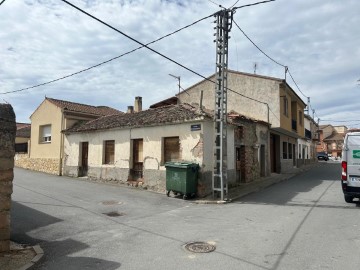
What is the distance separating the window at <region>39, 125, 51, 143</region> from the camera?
22031mm

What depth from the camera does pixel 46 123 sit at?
22.0m

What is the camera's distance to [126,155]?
16094mm

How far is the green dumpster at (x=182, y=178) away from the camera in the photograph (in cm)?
1228

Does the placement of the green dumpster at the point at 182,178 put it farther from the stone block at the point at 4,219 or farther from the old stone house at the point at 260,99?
the stone block at the point at 4,219

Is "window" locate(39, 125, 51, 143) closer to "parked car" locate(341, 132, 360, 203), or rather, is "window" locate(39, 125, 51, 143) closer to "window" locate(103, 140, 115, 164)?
"window" locate(103, 140, 115, 164)

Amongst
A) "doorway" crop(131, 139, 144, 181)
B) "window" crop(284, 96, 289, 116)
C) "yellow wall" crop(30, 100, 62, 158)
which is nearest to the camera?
"doorway" crop(131, 139, 144, 181)

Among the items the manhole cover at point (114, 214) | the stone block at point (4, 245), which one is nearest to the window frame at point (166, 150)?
the manhole cover at point (114, 214)

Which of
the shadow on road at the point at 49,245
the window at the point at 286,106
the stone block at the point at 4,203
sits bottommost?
the shadow on road at the point at 49,245

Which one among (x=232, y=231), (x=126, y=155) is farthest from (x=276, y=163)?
(x=232, y=231)

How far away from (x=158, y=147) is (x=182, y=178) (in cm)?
266

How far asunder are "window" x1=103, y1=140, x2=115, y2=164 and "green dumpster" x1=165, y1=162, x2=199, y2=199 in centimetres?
515

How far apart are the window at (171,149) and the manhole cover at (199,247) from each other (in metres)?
7.51

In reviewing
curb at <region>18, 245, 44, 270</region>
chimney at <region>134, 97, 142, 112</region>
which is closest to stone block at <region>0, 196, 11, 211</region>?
curb at <region>18, 245, 44, 270</region>

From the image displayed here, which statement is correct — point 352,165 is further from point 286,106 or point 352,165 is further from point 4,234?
point 286,106
